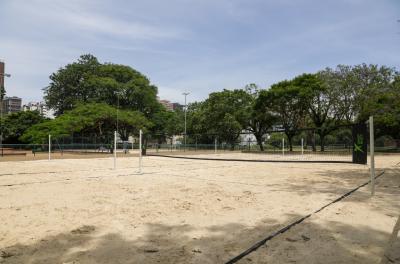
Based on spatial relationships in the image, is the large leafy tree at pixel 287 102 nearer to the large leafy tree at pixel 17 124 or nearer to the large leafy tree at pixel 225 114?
the large leafy tree at pixel 225 114

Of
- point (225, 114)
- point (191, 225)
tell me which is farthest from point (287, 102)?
point (191, 225)

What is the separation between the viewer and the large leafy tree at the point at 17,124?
5047 centimetres

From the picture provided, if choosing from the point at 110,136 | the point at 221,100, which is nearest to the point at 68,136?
the point at 110,136

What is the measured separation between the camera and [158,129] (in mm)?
62344

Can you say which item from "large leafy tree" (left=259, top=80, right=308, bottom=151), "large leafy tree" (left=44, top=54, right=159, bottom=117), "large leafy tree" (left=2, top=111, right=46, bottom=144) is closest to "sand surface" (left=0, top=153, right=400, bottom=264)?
"large leafy tree" (left=259, top=80, right=308, bottom=151)

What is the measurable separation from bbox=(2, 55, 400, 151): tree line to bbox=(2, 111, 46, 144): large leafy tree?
0.40 ft

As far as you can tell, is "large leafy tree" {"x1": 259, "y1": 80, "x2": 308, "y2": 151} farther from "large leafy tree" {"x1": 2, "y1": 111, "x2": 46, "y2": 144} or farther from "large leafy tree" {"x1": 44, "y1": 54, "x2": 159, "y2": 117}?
"large leafy tree" {"x1": 2, "y1": 111, "x2": 46, "y2": 144}

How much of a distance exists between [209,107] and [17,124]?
1080 inches

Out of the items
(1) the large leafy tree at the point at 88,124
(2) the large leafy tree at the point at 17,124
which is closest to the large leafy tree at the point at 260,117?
(1) the large leafy tree at the point at 88,124

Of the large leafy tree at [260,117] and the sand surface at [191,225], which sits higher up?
the large leafy tree at [260,117]

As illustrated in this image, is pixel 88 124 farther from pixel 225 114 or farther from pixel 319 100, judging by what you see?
pixel 319 100

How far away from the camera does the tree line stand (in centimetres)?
3894

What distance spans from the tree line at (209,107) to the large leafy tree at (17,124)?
0.40 feet

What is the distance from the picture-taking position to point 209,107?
50875 millimetres
